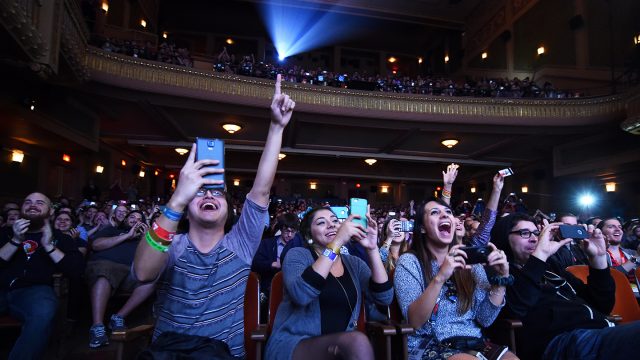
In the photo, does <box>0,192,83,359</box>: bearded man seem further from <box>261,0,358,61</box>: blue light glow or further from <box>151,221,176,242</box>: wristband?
<box>261,0,358,61</box>: blue light glow

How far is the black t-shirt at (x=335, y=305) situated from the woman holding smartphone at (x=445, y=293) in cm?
27

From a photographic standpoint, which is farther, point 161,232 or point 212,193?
point 212,193

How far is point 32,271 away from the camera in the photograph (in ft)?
8.27

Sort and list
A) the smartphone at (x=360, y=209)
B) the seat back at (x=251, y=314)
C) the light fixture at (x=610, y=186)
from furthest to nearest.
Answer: the light fixture at (x=610, y=186) → the seat back at (x=251, y=314) → the smartphone at (x=360, y=209)

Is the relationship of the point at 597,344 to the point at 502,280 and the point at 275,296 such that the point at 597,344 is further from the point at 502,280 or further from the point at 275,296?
the point at 275,296

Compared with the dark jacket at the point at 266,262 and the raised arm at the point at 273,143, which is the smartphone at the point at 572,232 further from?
the dark jacket at the point at 266,262

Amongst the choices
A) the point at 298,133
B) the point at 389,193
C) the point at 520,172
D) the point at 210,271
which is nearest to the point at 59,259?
the point at 210,271

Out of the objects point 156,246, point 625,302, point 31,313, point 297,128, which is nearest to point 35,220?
point 31,313

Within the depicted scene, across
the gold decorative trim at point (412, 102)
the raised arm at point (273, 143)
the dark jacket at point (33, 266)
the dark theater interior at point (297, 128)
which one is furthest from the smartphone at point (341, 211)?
the gold decorative trim at point (412, 102)

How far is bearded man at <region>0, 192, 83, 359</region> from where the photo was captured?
7.57 ft

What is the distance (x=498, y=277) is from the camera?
1.71m

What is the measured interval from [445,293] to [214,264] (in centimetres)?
115

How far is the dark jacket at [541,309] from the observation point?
1734 mm

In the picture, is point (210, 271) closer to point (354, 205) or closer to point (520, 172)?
point (354, 205)
